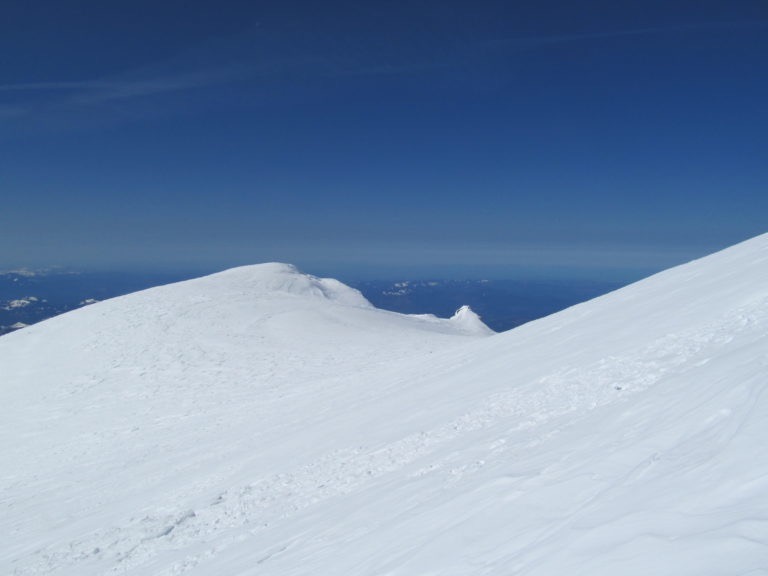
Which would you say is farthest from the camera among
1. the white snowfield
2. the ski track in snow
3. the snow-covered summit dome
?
the snow-covered summit dome

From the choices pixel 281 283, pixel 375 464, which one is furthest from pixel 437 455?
pixel 281 283

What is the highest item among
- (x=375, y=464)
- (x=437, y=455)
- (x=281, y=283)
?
(x=281, y=283)

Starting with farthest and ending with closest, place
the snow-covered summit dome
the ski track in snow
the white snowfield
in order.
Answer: the snow-covered summit dome
the ski track in snow
the white snowfield

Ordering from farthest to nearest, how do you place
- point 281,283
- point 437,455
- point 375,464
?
point 281,283 → point 375,464 → point 437,455

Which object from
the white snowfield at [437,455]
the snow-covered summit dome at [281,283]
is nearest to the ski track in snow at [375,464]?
the white snowfield at [437,455]

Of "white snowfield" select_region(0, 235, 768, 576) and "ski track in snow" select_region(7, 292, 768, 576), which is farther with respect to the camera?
"ski track in snow" select_region(7, 292, 768, 576)

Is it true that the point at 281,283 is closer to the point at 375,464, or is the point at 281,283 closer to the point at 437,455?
the point at 375,464

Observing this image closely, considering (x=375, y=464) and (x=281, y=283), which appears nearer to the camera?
(x=375, y=464)

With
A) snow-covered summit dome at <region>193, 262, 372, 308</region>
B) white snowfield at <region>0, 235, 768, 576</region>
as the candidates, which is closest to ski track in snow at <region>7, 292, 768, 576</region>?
white snowfield at <region>0, 235, 768, 576</region>

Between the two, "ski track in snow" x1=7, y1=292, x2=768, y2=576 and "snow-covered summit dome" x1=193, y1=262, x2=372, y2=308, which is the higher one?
"snow-covered summit dome" x1=193, y1=262, x2=372, y2=308

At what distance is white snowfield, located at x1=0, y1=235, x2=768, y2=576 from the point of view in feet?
13.8

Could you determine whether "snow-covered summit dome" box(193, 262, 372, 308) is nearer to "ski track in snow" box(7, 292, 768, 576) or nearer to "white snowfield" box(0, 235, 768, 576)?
"white snowfield" box(0, 235, 768, 576)

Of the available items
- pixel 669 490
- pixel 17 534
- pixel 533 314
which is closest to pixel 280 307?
pixel 17 534

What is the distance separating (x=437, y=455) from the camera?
28.9ft
